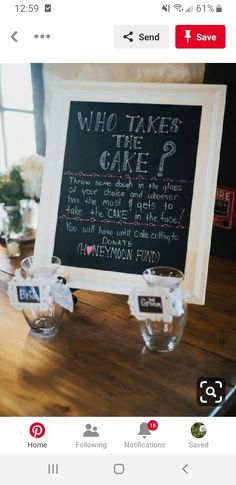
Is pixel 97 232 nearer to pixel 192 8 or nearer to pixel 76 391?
pixel 76 391

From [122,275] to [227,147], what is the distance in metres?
0.48

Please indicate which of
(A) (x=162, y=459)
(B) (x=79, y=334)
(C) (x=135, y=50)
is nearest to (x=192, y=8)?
(C) (x=135, y=50)

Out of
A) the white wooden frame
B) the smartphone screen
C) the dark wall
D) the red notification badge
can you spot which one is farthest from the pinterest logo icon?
the dark wall

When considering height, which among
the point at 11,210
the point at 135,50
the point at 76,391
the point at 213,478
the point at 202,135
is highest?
the point at 135,50

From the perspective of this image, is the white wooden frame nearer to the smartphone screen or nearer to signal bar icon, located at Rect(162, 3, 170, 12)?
the smartphone screen

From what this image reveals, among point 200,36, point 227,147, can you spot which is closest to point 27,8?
point 200,36

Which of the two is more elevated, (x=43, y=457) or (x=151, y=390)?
(x=151, y=390)

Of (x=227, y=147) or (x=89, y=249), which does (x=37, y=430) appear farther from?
(x=227, y=147)

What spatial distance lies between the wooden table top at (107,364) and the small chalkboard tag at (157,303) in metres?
0.08

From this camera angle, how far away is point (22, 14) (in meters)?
0.85

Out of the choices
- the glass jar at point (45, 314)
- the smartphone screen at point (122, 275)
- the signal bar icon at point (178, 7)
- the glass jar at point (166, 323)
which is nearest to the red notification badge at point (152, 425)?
the smartphone screen at point (122, 275)

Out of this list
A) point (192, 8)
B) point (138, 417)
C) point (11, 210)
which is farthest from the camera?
point (11, 210)

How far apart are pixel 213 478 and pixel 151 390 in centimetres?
16

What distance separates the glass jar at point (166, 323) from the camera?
77cm
